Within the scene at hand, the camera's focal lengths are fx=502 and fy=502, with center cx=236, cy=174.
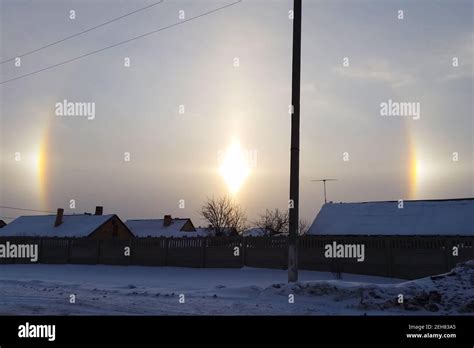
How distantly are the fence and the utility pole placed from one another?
24.2 feet

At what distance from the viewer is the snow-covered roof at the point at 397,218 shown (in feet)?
99.8

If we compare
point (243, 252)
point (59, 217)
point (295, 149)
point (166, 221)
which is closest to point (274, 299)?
point (295, 149)

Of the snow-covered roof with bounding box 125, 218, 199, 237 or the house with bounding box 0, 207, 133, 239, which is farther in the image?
the snow-covered roof with bounding box 125, 218, 199, 237

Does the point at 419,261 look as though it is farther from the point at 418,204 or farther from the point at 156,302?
the point at 418,204

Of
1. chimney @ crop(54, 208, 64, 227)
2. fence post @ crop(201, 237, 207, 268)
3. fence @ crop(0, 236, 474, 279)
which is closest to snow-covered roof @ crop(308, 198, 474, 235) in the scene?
fence @ crop(0, 236, 474, 279)

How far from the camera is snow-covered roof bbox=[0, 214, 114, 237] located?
2099 inches

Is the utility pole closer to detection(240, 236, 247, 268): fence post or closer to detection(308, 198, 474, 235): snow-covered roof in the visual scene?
detection(240, 236, 247, 268): fence post

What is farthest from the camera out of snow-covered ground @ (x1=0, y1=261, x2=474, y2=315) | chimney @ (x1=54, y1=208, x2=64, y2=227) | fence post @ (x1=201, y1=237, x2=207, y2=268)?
chimney @ (x1=54, y1=208, x2=64, y2=227)

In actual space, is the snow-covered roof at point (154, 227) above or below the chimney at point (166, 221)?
below

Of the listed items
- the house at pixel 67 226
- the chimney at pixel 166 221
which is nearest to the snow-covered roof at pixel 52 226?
the house at pixel 67 226

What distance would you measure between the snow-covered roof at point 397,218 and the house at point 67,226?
2791 cm

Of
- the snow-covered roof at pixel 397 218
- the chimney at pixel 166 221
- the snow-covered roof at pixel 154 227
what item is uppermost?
the snow-covered roof at pixel 397 218

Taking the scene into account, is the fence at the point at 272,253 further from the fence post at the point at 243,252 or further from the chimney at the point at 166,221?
the chimney at the point at 166,221

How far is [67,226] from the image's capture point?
55312 mm
